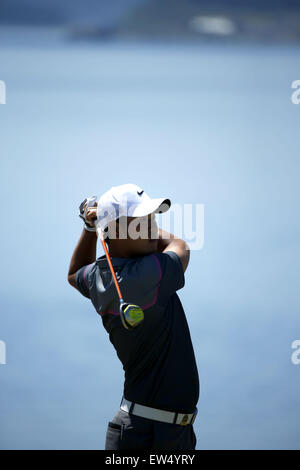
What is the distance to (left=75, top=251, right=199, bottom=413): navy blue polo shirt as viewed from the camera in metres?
1.62

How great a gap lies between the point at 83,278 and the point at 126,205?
23 cm

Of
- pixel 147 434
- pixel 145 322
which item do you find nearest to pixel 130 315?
pixel 145 322

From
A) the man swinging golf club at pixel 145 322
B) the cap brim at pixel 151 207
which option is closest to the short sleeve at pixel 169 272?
the man swinging golf club at pixel 145 322

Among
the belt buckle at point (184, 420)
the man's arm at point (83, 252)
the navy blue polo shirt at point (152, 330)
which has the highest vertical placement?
the man's arm at point (83, 252)

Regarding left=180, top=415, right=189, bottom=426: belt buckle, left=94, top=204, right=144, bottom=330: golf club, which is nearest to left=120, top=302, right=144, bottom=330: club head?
left=94, top=204, right=144, bottom=330: golf club

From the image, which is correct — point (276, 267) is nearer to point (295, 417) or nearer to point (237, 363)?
point (237, 363)

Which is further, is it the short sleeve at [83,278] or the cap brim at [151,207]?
the short sleeve at [83,278]

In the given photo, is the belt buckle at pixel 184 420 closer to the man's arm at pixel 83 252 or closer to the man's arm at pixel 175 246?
the man's arm at pixel 175 246

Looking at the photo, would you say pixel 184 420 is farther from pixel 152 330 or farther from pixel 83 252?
pixel 83 252

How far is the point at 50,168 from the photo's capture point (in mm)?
5309

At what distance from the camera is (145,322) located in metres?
1.64

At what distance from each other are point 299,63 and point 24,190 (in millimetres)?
2652

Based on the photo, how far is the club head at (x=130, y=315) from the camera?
154 cm

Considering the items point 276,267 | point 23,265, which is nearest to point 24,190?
point 23,265
